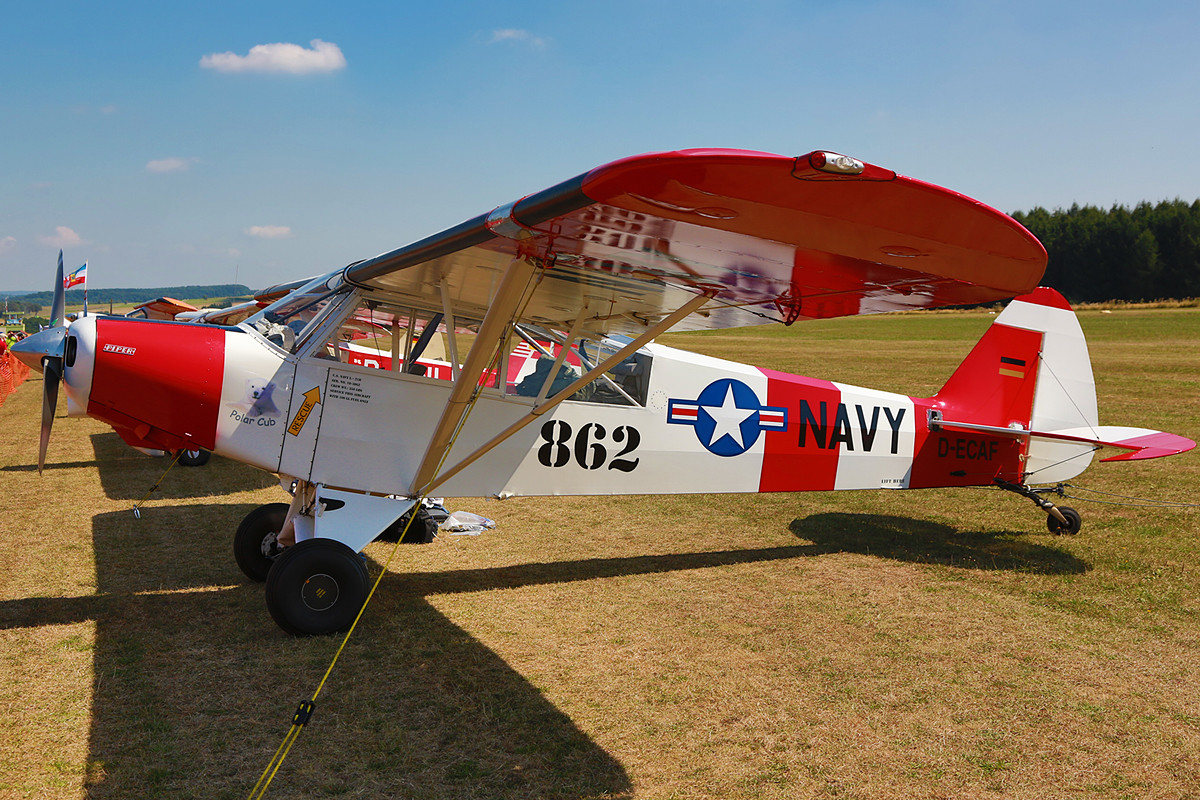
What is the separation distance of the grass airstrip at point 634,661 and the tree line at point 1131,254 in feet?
254

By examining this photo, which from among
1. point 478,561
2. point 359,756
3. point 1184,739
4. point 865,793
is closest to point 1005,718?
point 1184,739

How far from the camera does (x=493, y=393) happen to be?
18.9ft

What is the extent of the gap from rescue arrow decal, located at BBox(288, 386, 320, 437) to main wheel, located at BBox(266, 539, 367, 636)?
78 centimetres

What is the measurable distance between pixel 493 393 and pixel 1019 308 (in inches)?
206

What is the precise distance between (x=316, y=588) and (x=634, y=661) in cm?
200

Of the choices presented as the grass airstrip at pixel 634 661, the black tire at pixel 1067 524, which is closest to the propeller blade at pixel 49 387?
the grass airstrip at pixel 634 661

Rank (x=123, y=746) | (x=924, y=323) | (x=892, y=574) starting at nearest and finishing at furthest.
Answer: (x=123, y=746)
(x=892, y=574)
(x=924, y=323)

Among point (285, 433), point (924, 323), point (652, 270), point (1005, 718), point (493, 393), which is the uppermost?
point (924, 323)

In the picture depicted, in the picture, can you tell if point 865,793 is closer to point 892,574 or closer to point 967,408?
point 892,574

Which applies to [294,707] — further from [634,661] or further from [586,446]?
[586,446]

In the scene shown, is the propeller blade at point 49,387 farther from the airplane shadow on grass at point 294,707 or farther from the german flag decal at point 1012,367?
the german flag decal at point 1012,367

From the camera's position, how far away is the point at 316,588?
4922mm

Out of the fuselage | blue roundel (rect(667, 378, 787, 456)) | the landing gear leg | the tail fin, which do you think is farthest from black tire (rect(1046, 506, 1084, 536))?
blue roundel (rect(667, 378, 787, 456))

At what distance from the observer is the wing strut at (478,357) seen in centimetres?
400
